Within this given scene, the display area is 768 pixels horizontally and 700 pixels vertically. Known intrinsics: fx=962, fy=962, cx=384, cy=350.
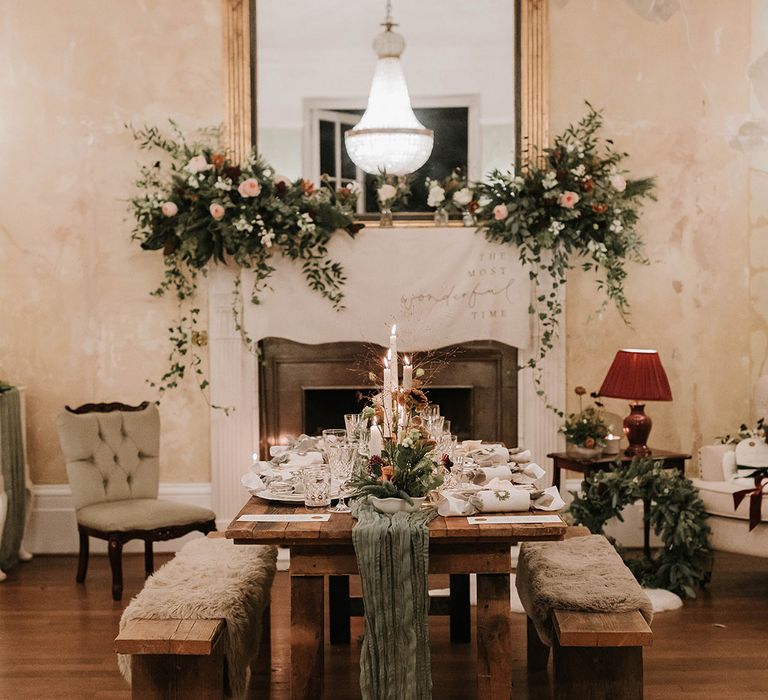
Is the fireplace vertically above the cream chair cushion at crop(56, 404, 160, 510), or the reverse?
the fireplace

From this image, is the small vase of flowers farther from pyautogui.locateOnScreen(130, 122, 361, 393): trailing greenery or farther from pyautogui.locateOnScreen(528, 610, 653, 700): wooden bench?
pyautogui.locateOnScreen(528, 610, 653, 700): wooden bench

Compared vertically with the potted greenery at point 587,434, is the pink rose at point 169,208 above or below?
above

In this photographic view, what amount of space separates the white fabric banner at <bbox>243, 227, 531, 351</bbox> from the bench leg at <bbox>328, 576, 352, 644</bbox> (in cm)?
176

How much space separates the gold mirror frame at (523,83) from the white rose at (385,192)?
29.8 inches

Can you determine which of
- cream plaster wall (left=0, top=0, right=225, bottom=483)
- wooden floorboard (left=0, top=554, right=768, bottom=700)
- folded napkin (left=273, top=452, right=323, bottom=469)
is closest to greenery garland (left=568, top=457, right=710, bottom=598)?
wooden floorboard (left=0, top=554, right=768, bottom=700)

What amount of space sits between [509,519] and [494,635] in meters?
0.37

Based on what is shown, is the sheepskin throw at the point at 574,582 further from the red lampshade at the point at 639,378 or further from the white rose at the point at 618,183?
the white rose at the point at 618,183

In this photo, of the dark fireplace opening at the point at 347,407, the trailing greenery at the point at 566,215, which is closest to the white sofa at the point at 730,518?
the trailing greenery at the point at 566,215

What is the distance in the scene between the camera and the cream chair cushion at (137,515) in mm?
4547

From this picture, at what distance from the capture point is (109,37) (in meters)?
5.44

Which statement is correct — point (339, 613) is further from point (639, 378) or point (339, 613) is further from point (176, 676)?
point (639, 378)

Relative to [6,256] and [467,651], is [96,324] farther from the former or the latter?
[467,651]

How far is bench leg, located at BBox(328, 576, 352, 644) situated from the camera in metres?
3.92

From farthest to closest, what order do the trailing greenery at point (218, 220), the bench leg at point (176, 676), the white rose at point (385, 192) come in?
1. the white rose at point (385, 192)
2. the trailing greenery at point (218, 220)
3. the bench leg at point (176, 676)
